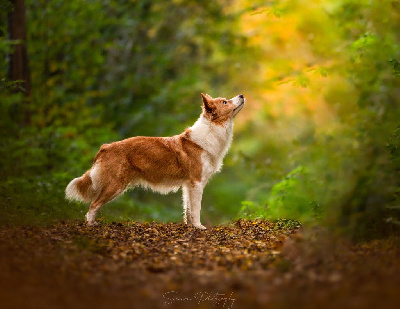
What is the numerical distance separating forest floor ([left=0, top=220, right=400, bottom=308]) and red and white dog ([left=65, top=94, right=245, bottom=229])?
3.20 ft

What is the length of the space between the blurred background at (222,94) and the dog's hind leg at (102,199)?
84 cm

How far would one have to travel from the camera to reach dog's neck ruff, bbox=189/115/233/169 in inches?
359

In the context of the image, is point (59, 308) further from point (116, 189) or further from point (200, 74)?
point (200, 74)

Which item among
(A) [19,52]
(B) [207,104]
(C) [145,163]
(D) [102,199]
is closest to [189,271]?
(D) [102,199]

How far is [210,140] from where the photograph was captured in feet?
30.0

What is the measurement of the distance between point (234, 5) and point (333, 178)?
14429 millimetres

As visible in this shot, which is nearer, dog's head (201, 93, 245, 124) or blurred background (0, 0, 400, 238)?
blurred background (0, 0, 400, 238)

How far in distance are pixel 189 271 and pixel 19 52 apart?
9.05 m

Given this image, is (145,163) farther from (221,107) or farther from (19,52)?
(19,52)

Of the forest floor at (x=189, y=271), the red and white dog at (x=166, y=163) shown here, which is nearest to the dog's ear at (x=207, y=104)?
the red and white dog at (x=166, y=163)

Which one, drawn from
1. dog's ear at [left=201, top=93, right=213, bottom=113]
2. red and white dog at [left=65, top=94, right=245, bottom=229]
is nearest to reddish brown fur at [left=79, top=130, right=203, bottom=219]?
red and white dog at [left=65, top=94, right=245, bottom=229]

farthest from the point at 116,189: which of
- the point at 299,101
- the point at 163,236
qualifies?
the point at 299,101

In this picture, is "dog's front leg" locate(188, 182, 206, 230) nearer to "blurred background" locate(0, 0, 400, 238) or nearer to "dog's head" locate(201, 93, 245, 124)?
"dog's head" locate(201, 93, 245, 124)

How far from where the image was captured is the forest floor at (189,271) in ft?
12.5
